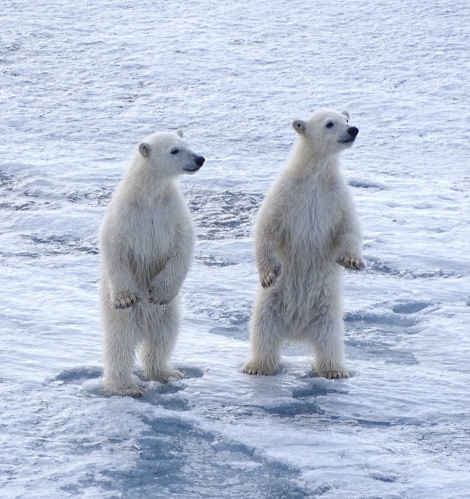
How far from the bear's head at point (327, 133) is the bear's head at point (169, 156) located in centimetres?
65

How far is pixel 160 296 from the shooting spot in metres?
5.17

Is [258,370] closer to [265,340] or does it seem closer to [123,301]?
[265,340]

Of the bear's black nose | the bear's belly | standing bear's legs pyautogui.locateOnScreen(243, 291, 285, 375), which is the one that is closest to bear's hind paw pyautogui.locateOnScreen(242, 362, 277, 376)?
standing bear's legs pyautogui.locateOnScreen(243, 291, 285, 375)

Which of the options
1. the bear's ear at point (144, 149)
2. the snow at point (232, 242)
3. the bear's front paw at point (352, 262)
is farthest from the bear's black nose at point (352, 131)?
the snow at point (232, 242)

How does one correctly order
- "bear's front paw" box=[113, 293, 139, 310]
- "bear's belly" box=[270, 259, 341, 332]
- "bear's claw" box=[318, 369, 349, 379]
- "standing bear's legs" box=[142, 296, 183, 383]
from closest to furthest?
"bear's front paw" box=[113, 293, 139, 310]
"standing bear's legs" box=[142, 296, 183, 383]
"bear's claw" box=[318, 369, 349, 379]
"bear's belly" box=[270, 259, 341, 332]

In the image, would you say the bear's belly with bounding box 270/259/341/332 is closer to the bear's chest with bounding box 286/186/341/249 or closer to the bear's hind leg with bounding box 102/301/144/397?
the bear's chest with bounding box 286/186/341/249

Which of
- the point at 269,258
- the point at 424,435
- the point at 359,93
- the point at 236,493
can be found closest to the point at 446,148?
the point at 359,93

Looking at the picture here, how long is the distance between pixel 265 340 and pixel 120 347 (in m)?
0.79

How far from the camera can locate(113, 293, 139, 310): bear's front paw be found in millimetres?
5059

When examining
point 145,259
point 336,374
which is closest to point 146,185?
point 145,259

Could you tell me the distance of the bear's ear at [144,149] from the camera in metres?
5.22

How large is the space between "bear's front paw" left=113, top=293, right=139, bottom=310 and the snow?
0.45 metres

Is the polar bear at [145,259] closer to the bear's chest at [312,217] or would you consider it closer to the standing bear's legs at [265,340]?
the standing bear's legs at [265,340]

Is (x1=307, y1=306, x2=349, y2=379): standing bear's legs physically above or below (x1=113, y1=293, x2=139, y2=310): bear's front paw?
below
